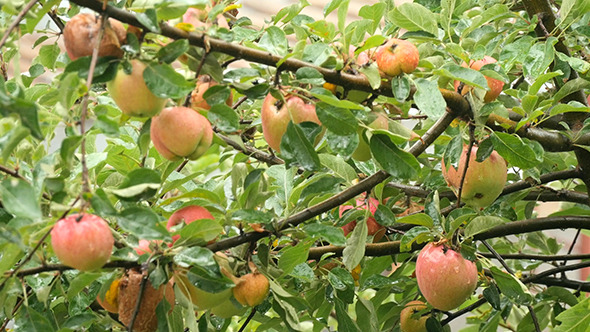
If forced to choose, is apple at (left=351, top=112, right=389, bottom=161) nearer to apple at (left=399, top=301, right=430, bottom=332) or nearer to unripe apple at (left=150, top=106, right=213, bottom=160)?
unripe apple at (left=150, top=106, right=213, bottom=160)

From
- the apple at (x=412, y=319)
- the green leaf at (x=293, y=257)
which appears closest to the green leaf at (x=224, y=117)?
the green leaf at (x=293, y=257)

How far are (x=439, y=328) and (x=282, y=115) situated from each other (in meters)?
0.53

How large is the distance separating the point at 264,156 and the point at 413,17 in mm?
370

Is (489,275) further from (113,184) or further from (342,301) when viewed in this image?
(113,184)

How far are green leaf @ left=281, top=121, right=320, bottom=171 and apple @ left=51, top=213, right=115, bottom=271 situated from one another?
213 mm

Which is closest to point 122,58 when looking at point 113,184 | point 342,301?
point 113,184

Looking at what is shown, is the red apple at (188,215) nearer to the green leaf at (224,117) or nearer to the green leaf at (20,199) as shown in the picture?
the green leaf at (224,117)

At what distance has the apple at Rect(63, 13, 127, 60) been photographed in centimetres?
66

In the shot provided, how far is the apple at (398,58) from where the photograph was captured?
82cm

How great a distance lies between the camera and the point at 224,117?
2.41ft

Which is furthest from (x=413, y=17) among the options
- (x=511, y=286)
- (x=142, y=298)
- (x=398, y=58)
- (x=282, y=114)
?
(x=142, y=298)

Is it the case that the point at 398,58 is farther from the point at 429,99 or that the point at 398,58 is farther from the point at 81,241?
the point at 81,241

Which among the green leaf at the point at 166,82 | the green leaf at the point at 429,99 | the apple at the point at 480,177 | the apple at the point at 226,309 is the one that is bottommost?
the apple at the point at 226,309

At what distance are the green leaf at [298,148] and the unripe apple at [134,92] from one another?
5.4 inches
